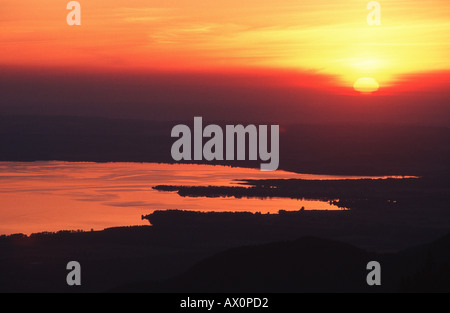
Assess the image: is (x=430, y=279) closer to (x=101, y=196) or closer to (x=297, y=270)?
(x=297, y=270)

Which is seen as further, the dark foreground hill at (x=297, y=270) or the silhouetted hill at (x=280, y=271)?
the silhouetted hill at (x=280, y=271)

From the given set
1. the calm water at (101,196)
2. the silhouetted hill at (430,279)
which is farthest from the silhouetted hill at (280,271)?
the calm water at (101,196)

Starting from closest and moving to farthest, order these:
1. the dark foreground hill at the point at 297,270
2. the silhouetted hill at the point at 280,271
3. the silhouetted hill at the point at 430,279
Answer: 1. the silhouetted hill at the point at 430,279
2. the dark foreground hill at the point at 297,270
3. the silhouetted hill at the point at 280,271

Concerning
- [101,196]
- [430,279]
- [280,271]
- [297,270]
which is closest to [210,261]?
[280,271]

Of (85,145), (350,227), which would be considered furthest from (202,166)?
(350,227)

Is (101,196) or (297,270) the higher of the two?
(101,196)

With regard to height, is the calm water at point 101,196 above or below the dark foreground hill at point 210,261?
→ above

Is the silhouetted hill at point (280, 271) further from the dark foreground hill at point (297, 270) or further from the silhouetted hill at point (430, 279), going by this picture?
the silhouetted hill at point (430, 279)

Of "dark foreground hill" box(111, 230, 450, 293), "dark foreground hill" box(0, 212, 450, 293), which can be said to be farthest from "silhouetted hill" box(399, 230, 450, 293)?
"dark foreground hill" box(111, 230, 450, 293)

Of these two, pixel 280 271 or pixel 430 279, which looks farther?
pixel 280 271
